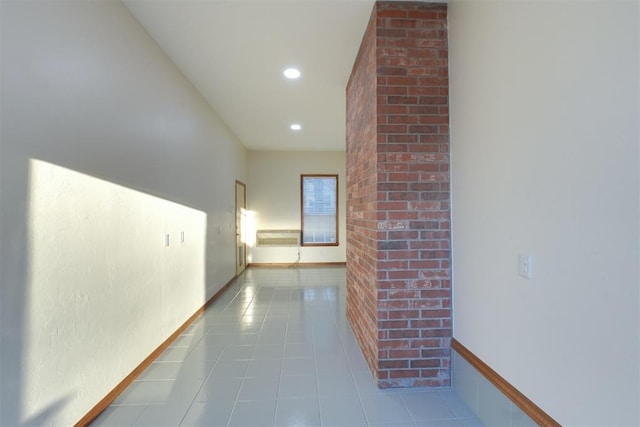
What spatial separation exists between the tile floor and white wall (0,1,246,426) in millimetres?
270

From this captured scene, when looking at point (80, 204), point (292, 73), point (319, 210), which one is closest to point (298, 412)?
point (80, 204)

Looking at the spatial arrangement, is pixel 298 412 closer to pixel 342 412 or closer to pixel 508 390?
pixel 342 412

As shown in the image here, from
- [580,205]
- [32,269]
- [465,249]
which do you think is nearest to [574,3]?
[580,205]

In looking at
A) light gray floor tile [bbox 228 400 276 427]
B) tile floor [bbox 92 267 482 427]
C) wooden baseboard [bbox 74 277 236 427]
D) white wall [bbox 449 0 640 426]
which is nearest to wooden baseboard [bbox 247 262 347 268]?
tile floor [bbox 92 267 482 427]

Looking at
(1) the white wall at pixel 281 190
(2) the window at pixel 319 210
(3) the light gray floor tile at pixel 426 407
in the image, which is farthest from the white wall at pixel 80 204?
(2) the window at pixel 319 210

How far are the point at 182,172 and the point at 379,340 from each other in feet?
8.33

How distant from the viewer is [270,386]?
205 cm

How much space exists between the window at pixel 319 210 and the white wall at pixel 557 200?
5.16m

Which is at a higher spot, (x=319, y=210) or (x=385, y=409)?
(x=319, y=210)

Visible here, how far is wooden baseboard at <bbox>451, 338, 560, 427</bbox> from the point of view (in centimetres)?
126

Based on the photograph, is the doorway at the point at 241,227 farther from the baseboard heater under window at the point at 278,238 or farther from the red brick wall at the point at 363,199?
the red brick wall at the point at 363,199

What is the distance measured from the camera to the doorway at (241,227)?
5719mm

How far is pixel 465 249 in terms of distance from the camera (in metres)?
1.86

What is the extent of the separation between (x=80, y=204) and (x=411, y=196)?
205 cm
